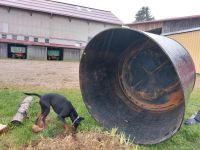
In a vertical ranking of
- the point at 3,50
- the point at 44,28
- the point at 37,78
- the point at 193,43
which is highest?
the point at 44,28

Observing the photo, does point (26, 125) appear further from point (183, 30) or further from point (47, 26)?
point (47, 26)

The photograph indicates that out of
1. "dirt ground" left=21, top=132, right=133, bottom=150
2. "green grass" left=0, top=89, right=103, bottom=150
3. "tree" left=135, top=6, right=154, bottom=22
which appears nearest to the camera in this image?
"dirt ground" left=21, top=132, right=133, bottom=150

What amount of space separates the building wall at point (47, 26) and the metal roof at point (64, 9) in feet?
1.76

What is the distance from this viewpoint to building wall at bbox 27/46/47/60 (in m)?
25.5

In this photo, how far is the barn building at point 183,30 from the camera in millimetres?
16219

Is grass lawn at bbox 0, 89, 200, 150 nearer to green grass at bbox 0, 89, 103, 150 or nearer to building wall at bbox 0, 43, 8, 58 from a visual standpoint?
green grass at bbox 0, 89, 103, 150

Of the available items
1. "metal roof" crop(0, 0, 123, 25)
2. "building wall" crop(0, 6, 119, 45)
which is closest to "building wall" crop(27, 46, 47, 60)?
"building wall" crop(0, 6, 119, 45)

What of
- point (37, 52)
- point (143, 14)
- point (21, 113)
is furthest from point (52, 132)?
point (143, 14)

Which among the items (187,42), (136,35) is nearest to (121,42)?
(136,35)

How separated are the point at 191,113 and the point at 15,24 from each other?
24345 mm

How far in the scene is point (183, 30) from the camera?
18719 mm

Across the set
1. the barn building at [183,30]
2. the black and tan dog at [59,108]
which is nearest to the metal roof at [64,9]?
the barn building at [183,30]

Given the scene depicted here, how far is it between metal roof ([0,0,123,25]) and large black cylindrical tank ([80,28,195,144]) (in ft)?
76.2

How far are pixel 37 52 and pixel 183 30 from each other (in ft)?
47.9
